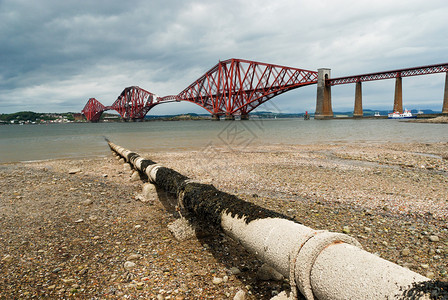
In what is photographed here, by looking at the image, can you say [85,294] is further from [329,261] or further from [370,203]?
[370,203]

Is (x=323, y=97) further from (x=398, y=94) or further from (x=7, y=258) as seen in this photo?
(x=7, y=258)

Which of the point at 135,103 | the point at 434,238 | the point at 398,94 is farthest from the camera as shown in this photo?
the point at 135,103

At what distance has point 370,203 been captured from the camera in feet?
Answer: 18.4

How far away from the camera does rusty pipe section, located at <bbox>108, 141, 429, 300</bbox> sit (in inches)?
66.1

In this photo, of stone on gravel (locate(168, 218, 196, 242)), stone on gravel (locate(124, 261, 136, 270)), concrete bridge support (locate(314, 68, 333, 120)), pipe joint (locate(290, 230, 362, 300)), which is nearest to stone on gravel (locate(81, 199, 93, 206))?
stone on gravel (locate(168, 218, 196, 242))

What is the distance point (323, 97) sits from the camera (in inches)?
3671

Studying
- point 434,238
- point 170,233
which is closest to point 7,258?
point 170,233

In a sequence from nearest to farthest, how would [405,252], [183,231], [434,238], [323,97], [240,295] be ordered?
1. [240,295]
2. [405,252]
3. [434,238]
4. [183,231]
5. [323,97]

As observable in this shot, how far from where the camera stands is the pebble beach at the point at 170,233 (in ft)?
9.90

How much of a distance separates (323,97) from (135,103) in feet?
288

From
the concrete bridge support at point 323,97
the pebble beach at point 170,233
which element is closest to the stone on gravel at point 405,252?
the pebble beach at point 170,233

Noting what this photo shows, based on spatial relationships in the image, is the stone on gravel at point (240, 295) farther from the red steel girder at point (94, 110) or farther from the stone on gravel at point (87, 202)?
the red steel girder at point (94, 110)

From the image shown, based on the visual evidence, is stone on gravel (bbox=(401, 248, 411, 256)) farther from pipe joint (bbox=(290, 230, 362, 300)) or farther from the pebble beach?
pipe joint (bbox=(290, 230, 362, 300))

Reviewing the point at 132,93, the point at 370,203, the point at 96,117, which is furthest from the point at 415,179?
the point at 96,117
